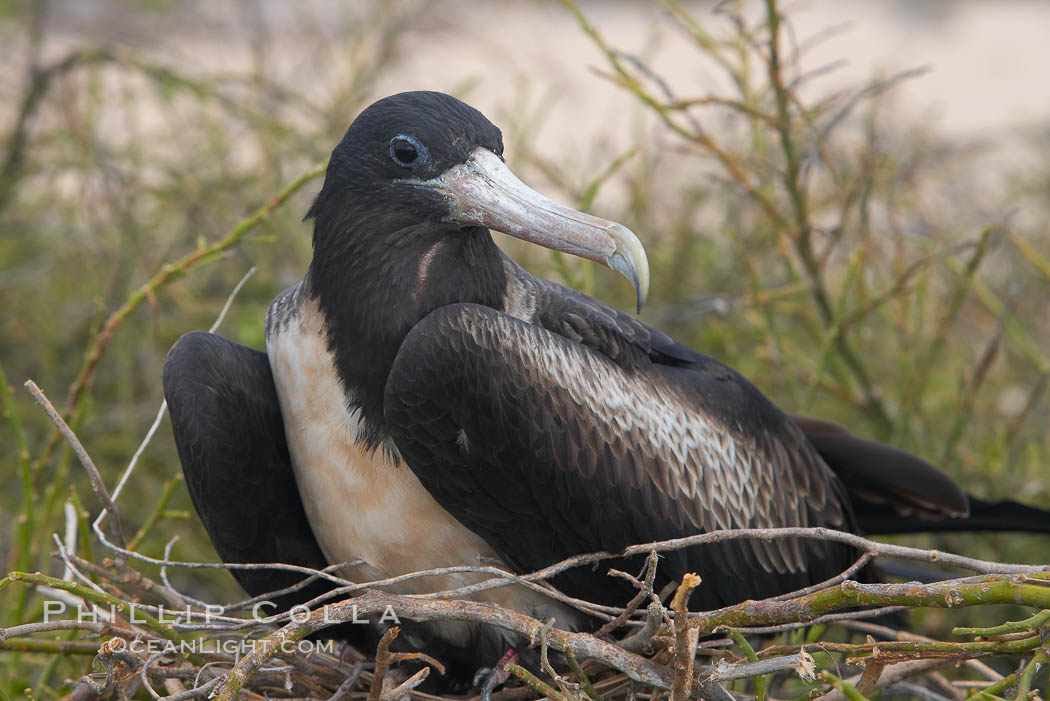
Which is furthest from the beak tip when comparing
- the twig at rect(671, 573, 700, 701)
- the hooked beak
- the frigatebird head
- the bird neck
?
the twig at rect(671, 573, 700, 701)

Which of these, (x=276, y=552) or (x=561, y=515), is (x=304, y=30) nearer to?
(x=276, y=552)

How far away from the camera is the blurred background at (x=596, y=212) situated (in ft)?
10.6

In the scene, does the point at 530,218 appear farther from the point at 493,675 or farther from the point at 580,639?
the point at 493,675

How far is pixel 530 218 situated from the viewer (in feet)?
7.68

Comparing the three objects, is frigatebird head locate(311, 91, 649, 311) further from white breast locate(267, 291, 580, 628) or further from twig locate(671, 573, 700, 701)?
twig locate(671, 573, 700, 701)

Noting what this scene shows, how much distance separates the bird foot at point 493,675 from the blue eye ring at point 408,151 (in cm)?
104

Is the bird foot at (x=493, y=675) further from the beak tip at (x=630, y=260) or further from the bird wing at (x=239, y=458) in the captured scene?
the beak tip at (x=630, y=260)

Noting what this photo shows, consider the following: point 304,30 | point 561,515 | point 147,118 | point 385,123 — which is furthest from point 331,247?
point 147,118

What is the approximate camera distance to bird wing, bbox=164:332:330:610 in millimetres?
2547

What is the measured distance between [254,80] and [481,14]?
3139mm

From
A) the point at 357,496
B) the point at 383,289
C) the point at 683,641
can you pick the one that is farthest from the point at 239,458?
the point at 683,641

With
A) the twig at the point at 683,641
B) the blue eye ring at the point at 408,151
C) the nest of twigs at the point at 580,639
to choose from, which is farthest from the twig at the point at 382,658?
the blue eye ring at the point at 408,151

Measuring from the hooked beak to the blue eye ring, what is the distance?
0.05 m

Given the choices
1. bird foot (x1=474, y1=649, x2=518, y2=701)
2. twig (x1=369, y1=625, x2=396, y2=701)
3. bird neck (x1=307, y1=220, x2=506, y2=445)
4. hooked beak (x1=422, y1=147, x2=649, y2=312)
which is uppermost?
hooked beak (x1=422, y1=147, x2=649, y2=312)
